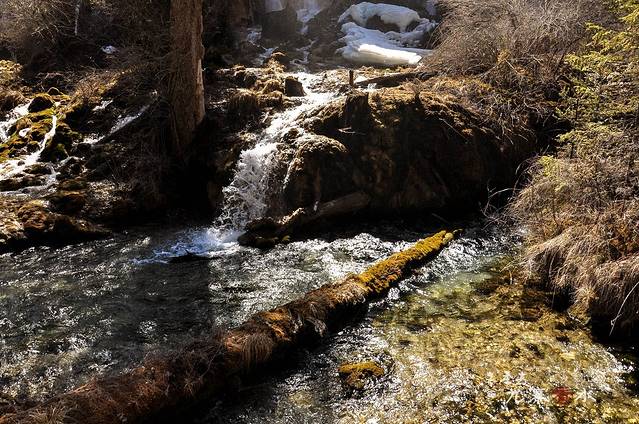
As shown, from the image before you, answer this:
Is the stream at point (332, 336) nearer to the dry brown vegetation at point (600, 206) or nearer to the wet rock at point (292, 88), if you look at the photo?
the dry brown vegetation at point (600, 206)

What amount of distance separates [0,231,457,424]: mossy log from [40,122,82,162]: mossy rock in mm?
8550

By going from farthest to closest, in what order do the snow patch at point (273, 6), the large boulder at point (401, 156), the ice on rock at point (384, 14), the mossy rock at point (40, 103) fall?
1. the snow patch at point (273, 6)
2. the ice on rock at point (384, 14)
3. the mossy rock at point (40, 103)
4. the large boulder at point (401, 156)

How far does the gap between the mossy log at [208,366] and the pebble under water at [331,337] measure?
0.66ft

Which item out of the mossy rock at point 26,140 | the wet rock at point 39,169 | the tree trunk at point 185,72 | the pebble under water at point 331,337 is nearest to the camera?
the pebble under water at point 331,337

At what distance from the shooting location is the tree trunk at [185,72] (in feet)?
34.8

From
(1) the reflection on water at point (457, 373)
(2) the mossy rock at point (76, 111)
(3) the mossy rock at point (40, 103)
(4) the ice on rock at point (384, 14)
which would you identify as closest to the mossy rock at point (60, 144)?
(2) the mossy rock at point (76, 111)

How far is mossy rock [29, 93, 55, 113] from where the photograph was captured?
540 inches

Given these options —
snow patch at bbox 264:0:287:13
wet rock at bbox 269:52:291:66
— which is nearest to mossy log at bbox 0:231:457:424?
wet rock at bbox 269:52:291:66

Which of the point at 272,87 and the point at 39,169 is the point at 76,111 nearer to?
the point at 39,169

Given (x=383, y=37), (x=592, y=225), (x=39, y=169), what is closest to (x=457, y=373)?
(x=592, y=225)

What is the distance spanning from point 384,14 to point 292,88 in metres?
10.6

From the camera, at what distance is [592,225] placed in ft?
21.0

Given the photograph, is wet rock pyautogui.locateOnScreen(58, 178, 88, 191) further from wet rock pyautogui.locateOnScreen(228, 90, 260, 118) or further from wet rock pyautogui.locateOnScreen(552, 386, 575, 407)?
wet rock pyautogui.locateOnScreen(552, 386, 575, 407)

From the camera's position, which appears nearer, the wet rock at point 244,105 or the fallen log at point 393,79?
the wet rock at point 244,105
